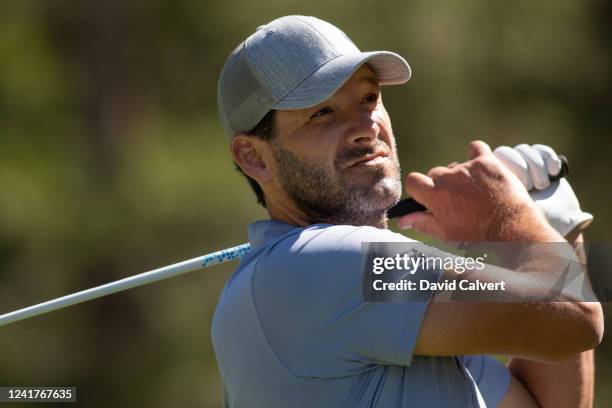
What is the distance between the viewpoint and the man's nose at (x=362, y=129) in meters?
2.79

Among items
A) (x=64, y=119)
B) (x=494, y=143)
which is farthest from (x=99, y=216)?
(x=494, y=143)

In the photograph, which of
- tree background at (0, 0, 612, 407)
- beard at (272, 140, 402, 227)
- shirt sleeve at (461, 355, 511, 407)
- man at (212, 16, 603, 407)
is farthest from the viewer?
tree background at (0, 0, 612, 407)

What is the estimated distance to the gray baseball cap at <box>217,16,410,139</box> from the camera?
9.14 ft

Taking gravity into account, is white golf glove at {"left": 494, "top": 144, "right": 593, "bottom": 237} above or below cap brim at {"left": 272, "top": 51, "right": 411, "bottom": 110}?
below

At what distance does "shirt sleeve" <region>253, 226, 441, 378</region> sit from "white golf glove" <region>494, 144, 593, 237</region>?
2.16ft

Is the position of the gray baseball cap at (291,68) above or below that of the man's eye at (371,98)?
above

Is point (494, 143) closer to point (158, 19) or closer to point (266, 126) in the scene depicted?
point (158, 19)

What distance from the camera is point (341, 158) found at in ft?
9.09

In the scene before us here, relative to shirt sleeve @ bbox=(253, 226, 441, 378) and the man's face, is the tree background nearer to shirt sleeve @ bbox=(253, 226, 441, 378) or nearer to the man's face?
the man's face

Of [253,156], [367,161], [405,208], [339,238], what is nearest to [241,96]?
[253,156]

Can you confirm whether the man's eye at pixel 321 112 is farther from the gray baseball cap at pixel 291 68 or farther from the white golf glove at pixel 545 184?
the white golf glove at pixel 545 184

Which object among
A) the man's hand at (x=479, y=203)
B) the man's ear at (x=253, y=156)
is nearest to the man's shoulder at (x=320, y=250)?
the man's hand at (x=479, y=203)

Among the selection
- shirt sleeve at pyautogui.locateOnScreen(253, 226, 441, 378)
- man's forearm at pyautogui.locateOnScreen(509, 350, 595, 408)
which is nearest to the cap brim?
shirt sleeve at pyautogui.locateOnScreen(253, 226, 441, 378)

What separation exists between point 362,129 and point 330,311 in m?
0.55
